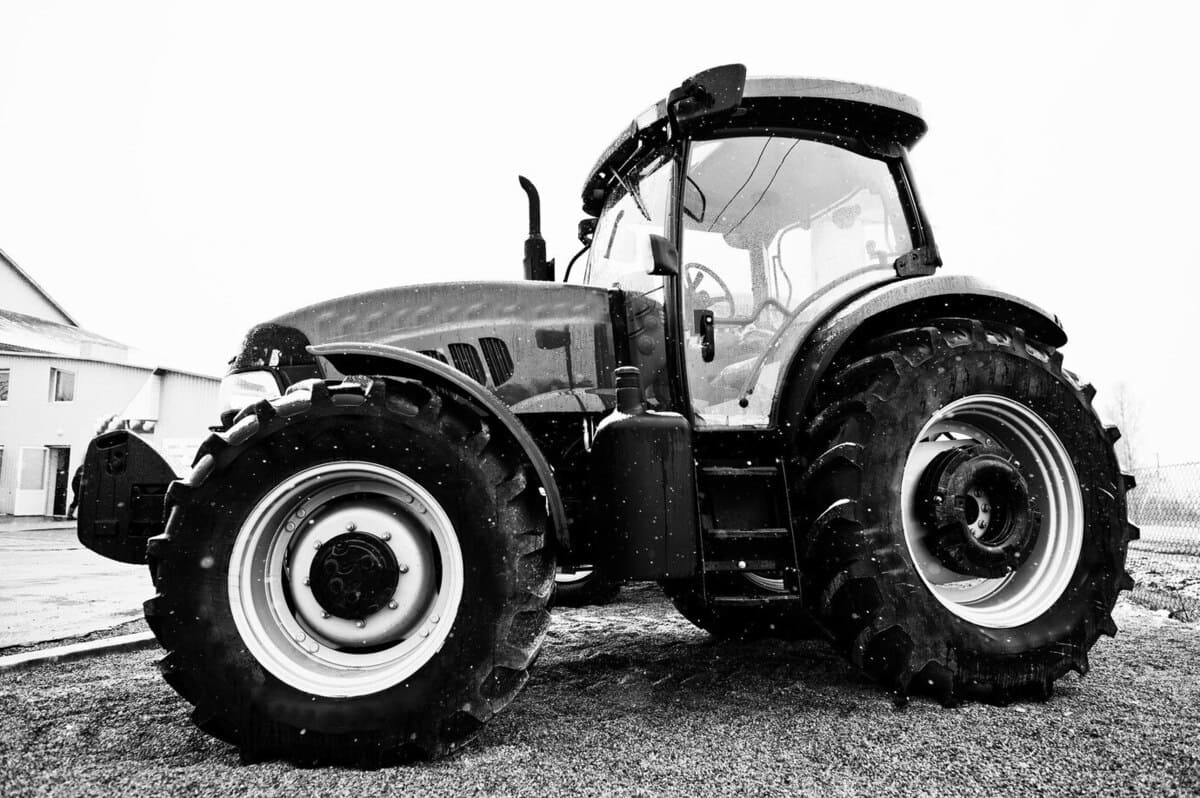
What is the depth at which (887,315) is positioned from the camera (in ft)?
10.7

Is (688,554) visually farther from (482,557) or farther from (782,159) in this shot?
(782,159)

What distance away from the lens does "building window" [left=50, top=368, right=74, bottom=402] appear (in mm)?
25297

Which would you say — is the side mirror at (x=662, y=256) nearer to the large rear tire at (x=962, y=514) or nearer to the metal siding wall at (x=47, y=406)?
the large rear tire at (x=962, y=514)

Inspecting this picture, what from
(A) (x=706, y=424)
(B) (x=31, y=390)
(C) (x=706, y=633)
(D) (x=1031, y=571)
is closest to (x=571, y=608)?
(C) (x=706, y=633)

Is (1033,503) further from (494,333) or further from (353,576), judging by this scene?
(353,576)

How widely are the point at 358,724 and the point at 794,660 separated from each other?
7.25ft

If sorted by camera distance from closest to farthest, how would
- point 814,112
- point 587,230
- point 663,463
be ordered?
point 663,463 → point 814,112 → point 587,230

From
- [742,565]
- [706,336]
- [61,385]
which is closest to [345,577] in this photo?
[742,565]

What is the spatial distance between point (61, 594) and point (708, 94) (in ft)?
23.2

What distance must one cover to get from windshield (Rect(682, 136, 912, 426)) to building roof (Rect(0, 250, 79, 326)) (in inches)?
1389

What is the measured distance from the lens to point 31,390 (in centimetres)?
2527

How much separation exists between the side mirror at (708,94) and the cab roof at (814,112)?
11.7 inches

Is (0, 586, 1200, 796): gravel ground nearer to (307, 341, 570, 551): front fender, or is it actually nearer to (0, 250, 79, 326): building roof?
(307, 341, 570, 551): front fender

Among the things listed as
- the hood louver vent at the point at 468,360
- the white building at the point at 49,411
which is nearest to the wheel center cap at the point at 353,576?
the hood louver vent at the point at 468,360
